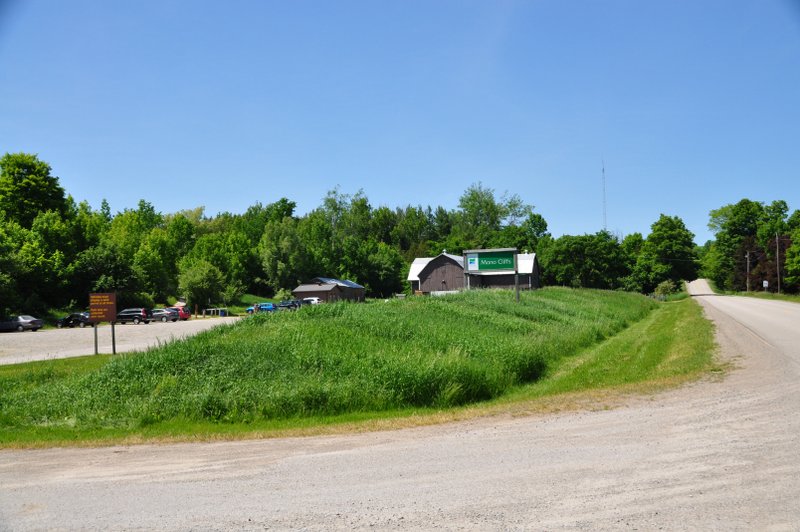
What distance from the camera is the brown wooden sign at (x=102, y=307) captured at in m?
23.5

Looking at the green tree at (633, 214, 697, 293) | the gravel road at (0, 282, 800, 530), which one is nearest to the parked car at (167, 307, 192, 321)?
the gravel road at (0, 282, 800, 530)

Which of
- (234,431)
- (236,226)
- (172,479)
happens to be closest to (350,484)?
(172,479)

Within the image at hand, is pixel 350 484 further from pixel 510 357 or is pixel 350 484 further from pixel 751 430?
pixel 510 357

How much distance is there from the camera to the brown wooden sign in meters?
23.5

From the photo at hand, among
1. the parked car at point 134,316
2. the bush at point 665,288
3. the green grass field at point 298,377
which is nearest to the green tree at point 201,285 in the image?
the parked car at point 134,316

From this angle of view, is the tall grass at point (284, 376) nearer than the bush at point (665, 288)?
Yes

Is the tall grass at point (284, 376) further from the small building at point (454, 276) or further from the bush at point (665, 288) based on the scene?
the bush at point (665, 288)

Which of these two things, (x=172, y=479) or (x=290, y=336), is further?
(x=290, y=336)

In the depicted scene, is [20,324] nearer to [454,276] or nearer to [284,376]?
[284,376]

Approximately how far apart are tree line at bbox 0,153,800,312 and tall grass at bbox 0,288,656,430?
4192 cm

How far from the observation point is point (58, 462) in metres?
9.09

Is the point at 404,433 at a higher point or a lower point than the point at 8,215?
lower

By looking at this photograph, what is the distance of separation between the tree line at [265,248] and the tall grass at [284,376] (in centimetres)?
4192

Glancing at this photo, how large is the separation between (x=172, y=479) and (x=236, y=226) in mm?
120664
